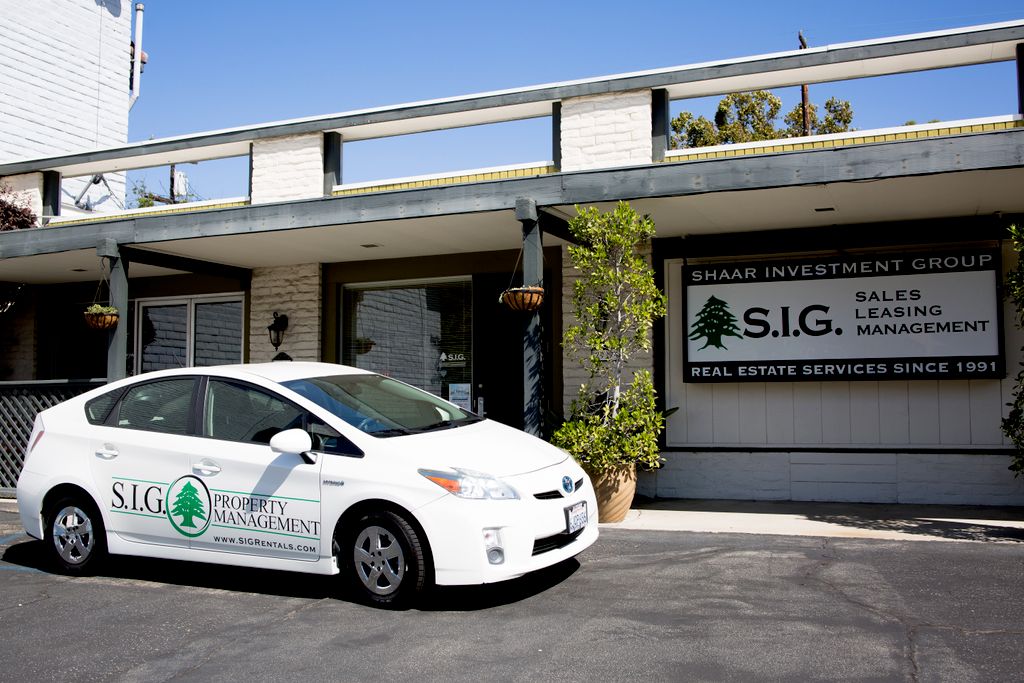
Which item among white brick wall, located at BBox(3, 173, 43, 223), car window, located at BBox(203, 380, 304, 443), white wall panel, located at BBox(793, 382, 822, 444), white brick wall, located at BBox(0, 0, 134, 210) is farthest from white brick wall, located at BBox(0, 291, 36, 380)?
white wall panel, located at BBox(793, 382, 822, 444)

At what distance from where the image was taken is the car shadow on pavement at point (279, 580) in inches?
212

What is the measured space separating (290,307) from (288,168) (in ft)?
7.07

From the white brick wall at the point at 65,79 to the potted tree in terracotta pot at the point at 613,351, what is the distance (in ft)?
40.9

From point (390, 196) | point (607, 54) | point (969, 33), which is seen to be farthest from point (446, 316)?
point (969, 33)

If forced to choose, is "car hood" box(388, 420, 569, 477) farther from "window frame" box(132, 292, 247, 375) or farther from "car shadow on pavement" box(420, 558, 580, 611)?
"window frame" box(132, 292, 247, 375)

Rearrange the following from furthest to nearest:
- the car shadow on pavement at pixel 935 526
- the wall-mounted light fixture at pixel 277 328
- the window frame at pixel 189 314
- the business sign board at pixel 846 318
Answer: the window frame at pixel 189 314 < the wall-mounted light fixture at pixel 277 328 < the business sign board at pixel 846 318 < the car shadow on pavement at pixel 935 526

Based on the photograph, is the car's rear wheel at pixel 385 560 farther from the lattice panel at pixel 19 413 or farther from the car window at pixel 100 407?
the lattice panel at pixel 19 413

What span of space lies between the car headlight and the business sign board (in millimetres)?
5273

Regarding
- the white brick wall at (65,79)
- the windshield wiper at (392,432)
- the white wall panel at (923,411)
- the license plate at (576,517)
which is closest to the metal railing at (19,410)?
the windshield wiper at (392,432)

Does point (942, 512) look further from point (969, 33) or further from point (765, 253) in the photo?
point (969, 33)

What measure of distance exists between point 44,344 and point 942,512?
43.0 ft

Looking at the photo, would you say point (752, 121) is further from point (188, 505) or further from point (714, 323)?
point (188, 505)

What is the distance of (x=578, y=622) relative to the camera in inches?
191

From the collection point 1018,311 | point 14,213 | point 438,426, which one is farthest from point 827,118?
point 438,426
